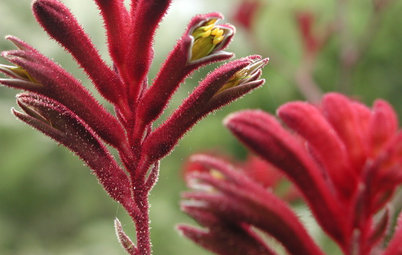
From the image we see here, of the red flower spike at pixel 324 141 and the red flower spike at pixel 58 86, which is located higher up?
Answer: the red flower spike at pixel 58 86

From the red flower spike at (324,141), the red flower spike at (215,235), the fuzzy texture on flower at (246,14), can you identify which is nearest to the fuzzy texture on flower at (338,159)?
the red flower spike at (324,141)

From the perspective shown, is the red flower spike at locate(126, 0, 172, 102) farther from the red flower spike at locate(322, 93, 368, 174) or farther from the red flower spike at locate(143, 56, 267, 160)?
the red flower spike at locate(322, 93, 368, 174)

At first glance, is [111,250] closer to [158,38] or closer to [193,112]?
[193,112]

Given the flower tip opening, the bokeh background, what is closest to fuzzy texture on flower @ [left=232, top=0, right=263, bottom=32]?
the bokeh background

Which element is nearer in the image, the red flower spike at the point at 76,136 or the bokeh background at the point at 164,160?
the red flower spike at the point at 76,136

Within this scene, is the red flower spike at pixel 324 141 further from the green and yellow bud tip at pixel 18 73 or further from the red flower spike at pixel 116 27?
the green and yellow bud tip at pixel 18 73

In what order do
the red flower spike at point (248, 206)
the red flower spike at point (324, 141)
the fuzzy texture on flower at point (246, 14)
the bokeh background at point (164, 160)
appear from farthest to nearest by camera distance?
the bokeh background at point (164, 160)
the fuzzy texture on flower at point (246, 14)
the red flower spike at point (324, 141)
the red flower spike at point (248, 206)

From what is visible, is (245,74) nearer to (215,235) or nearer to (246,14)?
(215,235)

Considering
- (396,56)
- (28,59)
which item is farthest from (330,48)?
(28,59)

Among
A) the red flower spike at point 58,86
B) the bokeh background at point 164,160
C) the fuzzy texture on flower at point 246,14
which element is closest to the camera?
the red flower spike at point 58,86
